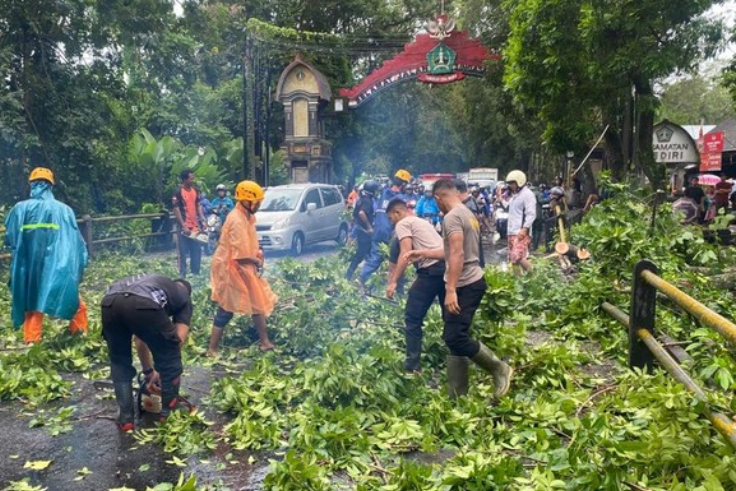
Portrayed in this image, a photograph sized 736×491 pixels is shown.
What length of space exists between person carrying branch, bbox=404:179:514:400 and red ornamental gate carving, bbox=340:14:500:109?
15367 mm

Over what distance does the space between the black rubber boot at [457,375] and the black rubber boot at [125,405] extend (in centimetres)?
233

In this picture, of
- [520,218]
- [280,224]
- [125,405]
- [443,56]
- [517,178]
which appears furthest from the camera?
[443,56]

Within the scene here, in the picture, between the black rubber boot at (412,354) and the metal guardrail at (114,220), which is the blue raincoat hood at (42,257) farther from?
the metal guardrail at (114,220)

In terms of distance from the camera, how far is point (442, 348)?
6.22m

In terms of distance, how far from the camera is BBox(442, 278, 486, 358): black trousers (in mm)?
5016

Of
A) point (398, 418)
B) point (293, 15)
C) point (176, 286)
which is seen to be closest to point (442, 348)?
point (398, 418)

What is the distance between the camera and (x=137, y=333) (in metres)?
4.49

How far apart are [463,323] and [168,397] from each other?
7.18ft

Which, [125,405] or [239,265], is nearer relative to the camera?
[125,405]

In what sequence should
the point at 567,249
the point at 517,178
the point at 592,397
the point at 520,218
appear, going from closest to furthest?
the point at 592,397
the point at 517,178
the point at 520,218
the point at 567,249

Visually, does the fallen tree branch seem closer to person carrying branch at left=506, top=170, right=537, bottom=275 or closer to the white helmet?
person carrying branch at left=506, top=170, right=537, bottom=275

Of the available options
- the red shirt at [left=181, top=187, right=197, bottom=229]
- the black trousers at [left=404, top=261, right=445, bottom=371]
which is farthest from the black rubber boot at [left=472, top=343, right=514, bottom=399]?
the red shirt at [left=181, top=187, right=197, bottom=229]

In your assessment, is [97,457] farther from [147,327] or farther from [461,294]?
[461,294]

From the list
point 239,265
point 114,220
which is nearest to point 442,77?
point 114,220
